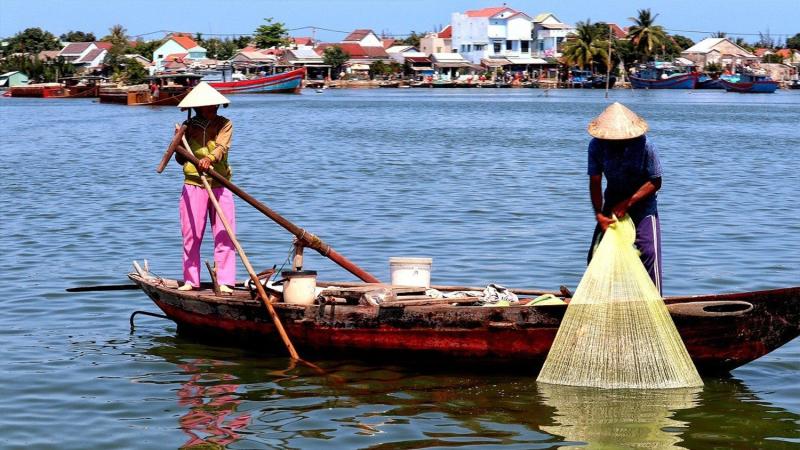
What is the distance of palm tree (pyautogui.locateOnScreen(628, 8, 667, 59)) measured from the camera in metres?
91.1

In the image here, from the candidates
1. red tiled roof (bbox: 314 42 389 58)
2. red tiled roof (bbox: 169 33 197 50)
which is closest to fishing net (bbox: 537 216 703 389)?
red tiled roof (bbox: 169 33 197 50)

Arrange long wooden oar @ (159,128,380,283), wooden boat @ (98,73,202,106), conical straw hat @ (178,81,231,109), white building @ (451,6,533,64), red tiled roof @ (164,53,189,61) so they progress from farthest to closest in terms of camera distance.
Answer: white building @ (451,6,533,64) < red tiled roof @ (164,53,189,61) < wooden boat @ (98,73,202,106) < conical straw hat @ (178,81,231,109) < long wooden oar @ (159,128,380,283)

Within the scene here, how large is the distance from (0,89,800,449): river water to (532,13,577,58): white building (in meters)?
70.9

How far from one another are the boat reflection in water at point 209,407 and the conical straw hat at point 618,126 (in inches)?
104

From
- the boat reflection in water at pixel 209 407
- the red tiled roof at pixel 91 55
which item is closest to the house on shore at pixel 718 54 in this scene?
the red tiled roof at pixel 91 55

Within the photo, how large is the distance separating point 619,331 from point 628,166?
1015 mm

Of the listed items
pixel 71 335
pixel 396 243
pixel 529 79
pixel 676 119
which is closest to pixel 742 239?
pixel 396 243

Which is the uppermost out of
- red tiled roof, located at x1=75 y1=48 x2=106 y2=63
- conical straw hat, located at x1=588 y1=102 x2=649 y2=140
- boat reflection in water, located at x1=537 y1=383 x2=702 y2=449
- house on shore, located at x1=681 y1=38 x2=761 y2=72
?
red tiled roof, located at x1=75 y1=48 x2=106 y2=63

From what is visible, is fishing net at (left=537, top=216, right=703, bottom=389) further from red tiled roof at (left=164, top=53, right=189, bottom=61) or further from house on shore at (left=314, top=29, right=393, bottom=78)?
house on shore at (left=314, top=29, right=393, bottom=78)

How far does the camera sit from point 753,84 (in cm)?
8038

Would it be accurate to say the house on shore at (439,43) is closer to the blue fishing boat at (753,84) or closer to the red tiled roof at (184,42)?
the red tiled roof at (184,42)

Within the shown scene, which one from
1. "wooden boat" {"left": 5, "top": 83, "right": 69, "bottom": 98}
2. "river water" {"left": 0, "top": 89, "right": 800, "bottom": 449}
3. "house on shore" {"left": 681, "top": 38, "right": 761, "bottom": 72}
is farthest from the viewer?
"house on shore" {"left": 681, "top": 38, "right": 761, "bottom": 72}

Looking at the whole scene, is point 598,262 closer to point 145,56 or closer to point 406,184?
point 406,184

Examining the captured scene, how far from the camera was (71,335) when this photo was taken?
8.62 m
